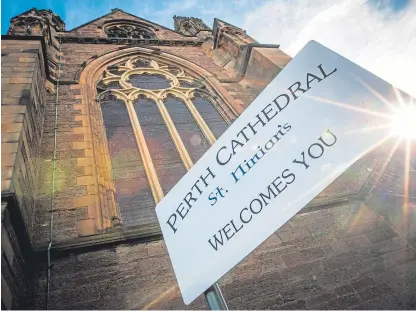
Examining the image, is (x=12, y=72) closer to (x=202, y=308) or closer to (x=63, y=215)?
(x=63, y=215)

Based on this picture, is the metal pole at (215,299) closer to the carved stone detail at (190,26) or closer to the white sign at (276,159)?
the white sign at (276,159)

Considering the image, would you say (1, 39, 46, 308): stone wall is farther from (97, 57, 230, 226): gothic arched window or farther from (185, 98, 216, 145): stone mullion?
(185, 98, 216, 145): stone mullion

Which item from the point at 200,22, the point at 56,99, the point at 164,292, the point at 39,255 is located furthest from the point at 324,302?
the point at 200,22

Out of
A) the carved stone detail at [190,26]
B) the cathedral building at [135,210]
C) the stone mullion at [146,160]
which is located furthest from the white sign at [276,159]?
the carved stone detail at [190,26]

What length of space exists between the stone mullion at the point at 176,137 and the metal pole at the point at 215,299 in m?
3.88

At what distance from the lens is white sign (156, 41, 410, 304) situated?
116cm

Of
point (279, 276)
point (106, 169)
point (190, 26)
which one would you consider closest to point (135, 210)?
point (106, 169)

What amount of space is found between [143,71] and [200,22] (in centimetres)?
597

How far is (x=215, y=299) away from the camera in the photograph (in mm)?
1363

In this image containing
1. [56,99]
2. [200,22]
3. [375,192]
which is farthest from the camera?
[200,22]

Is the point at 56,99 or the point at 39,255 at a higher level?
the point at 56,99

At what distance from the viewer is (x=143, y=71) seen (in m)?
8.82

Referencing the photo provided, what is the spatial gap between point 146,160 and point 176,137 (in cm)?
91

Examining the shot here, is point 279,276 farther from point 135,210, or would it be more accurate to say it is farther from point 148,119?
point 148,119
